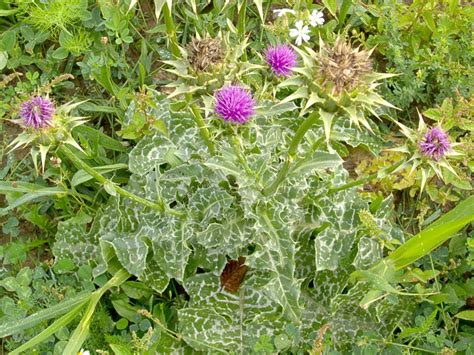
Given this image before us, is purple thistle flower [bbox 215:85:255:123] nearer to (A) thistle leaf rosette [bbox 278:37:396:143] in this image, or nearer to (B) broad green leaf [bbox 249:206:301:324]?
(A) thistle leaf rosette [bbox 278:37:396:143]

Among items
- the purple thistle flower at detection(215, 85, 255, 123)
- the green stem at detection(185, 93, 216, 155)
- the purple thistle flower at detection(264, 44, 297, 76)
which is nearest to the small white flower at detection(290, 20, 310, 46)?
the purple thistle flower at detection(264, 44, 297, 76)

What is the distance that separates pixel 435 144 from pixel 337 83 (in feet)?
1.77

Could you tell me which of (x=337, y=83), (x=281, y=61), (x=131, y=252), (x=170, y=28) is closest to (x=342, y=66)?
(x=337, y=83)

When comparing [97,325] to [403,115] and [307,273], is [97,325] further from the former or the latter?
[403,115]

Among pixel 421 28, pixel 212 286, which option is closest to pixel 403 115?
pixel 421 28

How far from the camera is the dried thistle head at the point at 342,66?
2.17m

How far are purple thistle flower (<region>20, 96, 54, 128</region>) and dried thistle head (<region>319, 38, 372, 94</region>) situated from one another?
3.47 ft

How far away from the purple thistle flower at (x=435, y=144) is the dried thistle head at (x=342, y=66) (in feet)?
1.30

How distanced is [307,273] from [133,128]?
4.03ft

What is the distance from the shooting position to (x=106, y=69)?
3.60 metres

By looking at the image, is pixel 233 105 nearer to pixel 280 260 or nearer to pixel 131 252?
pixel 280 260

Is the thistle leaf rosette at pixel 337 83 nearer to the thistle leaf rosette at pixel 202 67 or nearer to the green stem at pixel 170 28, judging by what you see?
the thistle leaf rosette at pixel 202 67

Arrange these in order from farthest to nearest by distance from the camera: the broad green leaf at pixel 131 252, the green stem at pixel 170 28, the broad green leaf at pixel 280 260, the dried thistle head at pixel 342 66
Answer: the broad green leaf at pixel 131 252 < the broad green leaf at pixel 280 260 < the green stem at pixel 170 28 < the dried thistle head at pixel 342 66

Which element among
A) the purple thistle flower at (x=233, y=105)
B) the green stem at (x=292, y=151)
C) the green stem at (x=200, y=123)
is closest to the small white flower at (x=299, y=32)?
the green stem at (x=200, y=123)
